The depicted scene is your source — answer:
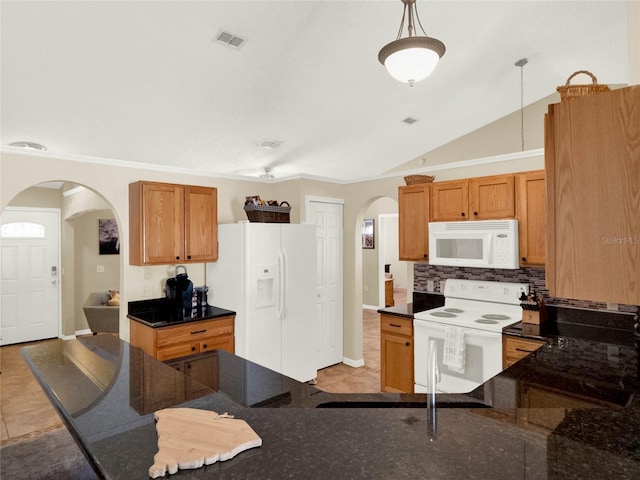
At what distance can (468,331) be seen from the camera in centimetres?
305

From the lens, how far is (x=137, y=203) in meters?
3.60

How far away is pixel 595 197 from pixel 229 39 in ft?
9.20

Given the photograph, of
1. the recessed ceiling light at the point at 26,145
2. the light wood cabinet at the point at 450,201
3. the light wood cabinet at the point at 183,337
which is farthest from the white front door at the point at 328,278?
the recessed ceiling light at the point at 26,145

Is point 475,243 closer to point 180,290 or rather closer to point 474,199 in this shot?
point 474,199

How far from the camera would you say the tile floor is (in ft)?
11.3

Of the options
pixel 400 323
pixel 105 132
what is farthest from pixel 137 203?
pixel 400 323

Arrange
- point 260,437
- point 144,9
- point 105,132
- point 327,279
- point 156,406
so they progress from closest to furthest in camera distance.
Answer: point 260,437 → point 156,406 → point 144,9 → point 105,132 → point 327,279


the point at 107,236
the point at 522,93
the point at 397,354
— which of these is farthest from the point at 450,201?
the point at 107,236

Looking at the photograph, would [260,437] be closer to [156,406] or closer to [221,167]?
[156,406]

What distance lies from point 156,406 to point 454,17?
3.36m

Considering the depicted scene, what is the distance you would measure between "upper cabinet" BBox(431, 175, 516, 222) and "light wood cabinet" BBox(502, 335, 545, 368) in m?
1.02

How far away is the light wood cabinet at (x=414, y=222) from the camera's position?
3809 millimetres

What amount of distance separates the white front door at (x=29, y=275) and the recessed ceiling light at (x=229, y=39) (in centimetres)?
503

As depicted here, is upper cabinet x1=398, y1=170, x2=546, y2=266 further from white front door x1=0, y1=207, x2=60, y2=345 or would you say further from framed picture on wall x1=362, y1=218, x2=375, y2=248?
white front door x1=0, y1=207, x2=60, y2=345
